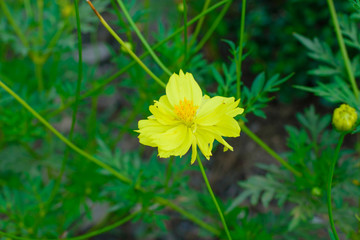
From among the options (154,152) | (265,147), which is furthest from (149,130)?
(154,152)

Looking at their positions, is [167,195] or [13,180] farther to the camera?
[13,180]

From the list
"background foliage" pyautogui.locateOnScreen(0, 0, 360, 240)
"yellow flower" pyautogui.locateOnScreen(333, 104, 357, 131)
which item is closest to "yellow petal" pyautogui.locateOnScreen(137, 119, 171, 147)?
"background foliage" pyautogui.locateOnScreen(0, 0, 360, 240)

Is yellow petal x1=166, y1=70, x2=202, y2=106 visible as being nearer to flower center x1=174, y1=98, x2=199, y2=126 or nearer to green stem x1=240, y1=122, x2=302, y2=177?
flower center x1=174, y1=98, x2=199, y2=126

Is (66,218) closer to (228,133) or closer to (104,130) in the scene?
(104,130)

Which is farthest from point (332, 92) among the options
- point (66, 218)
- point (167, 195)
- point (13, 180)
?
point (13, 180)

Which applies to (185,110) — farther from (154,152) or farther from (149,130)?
(154,152)

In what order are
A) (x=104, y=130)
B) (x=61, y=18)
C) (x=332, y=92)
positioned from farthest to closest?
(x=104, y=130), (x=61, y=18), (x=332, y=92)

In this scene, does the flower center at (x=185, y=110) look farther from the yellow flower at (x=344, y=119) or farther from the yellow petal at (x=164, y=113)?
the yellow flower at (x=344, y=119)

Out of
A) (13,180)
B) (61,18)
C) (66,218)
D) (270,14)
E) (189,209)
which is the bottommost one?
(189,209)
